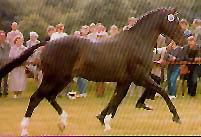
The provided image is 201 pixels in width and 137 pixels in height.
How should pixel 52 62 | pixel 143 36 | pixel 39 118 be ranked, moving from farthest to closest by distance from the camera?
pixel 39 118
pixel 143 36
pixel 52 62

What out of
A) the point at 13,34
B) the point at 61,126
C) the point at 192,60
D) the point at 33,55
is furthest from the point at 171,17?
the point at 13,34

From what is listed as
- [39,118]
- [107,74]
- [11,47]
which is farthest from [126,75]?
[11,47]

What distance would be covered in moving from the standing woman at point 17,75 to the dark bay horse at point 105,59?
2.62m

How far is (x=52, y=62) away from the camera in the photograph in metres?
5.34

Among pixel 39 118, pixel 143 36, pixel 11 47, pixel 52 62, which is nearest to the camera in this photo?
pixel 52 62

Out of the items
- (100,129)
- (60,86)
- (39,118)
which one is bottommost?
(39,118)

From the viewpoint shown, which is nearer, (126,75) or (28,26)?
(126,75)

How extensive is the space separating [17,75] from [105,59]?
3142 millimetres

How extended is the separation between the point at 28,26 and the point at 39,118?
164cm

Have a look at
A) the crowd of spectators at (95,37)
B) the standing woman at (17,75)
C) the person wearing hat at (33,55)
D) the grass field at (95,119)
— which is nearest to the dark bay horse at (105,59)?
the grass field at (95,119)

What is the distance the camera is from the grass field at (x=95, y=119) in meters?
5.52

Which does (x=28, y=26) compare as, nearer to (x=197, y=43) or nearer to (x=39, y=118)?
(x=39, y=118)

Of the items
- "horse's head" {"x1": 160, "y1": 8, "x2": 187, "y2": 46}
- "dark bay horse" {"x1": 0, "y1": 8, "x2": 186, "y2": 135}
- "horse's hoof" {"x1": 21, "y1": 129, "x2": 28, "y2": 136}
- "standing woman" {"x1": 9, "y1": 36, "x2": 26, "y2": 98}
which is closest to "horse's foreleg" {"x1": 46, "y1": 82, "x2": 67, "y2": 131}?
"dark bay horse" {"x1": 0, "y1": 8, "x2": 186, "y2": 135}

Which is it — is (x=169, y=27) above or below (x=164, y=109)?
above
